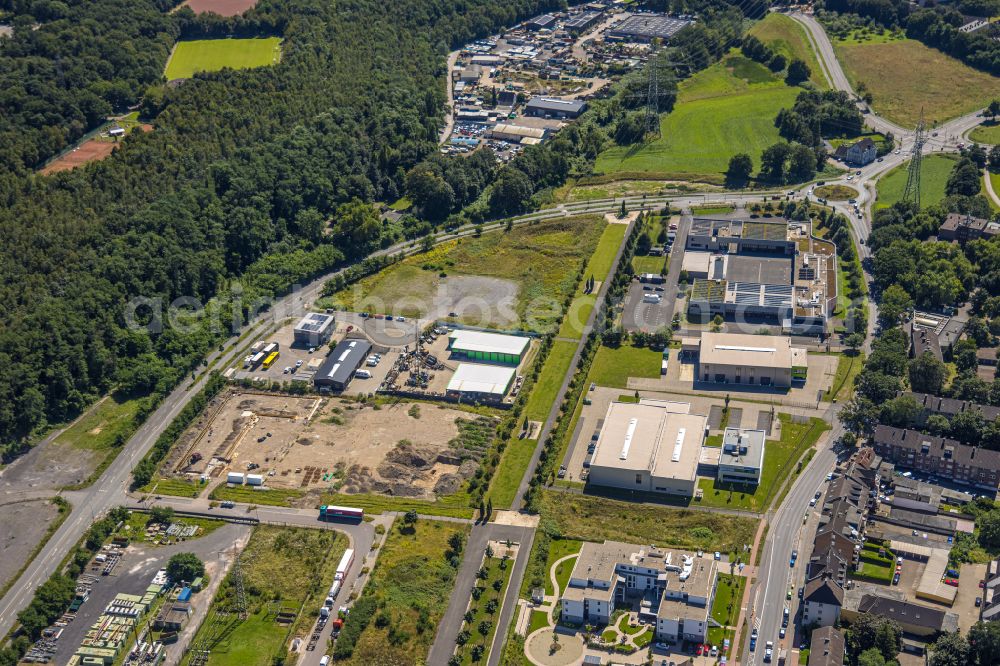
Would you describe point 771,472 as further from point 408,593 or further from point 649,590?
point 408,593

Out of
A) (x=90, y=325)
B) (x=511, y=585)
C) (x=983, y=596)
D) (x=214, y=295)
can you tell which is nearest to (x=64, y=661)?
(x=511, y=585)

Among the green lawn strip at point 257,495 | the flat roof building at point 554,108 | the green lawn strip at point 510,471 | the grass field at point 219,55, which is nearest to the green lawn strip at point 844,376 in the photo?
the green lawn strip at point 510,471

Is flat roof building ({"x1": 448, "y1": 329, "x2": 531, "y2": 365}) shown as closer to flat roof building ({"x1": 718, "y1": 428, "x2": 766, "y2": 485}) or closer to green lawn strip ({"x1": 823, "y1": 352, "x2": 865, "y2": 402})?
flat roof building ({"x1": 718, "y1": 428, "x2": 766, "y2": 485})

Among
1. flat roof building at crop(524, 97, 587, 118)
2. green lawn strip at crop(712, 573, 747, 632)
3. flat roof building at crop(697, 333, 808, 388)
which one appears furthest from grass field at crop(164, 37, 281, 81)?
green lawn strip at crop(712, 573, 747, 632)

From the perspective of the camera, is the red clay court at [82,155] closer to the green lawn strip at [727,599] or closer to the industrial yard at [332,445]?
the industrial yard at [332,445]

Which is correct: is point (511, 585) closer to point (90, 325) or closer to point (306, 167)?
point (90, 325)

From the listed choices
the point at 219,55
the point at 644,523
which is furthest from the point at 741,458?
the point at 219,55
